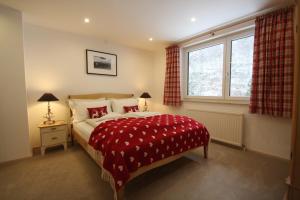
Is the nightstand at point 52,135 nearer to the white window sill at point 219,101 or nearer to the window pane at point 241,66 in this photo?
the white window sill at point 219,101

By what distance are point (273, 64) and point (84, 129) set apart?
10.6 ft

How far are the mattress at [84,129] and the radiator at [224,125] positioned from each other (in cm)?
243

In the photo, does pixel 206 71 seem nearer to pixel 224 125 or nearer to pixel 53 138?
pixel 224 125

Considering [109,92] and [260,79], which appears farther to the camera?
[109,92]

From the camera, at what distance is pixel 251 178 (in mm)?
1894

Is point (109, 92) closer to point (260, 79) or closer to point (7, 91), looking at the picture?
point (7, 91)

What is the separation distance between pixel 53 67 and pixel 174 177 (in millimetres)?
3059

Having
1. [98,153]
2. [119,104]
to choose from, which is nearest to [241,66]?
[119,104]

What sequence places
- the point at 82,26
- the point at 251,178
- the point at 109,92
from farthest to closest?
1. the point at 109,92
2. the point at 82,26
3. the point at 251,178

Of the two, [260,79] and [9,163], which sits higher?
[260,79]

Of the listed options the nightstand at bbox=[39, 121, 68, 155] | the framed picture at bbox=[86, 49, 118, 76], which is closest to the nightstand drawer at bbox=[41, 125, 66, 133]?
the nightstand at bbox=[39, 121, 68, 155]

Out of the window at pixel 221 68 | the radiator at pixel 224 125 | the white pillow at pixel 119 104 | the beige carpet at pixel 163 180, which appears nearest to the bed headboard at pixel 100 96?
the white pillow at pixel 119 104

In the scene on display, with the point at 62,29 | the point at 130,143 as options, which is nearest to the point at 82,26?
the point at 62,29

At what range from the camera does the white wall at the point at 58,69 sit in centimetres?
279
